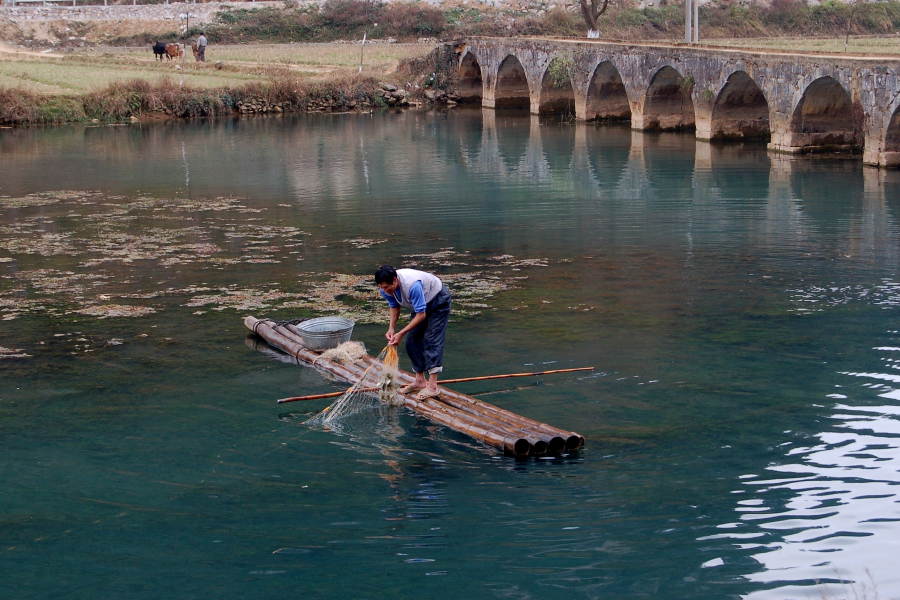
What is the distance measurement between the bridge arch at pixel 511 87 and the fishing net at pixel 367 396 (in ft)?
104

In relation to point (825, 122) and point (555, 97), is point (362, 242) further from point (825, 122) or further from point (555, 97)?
point (555, 97)

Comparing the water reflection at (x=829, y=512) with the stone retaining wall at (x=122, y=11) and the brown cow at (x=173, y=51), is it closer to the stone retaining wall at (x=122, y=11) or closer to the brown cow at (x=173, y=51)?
the brown cow at (x=173, y=51)

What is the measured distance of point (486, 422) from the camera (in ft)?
25.5

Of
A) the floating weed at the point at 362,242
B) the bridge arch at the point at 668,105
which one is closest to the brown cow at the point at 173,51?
the bridge arch at the point at 668,105

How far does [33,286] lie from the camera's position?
42.2 ft

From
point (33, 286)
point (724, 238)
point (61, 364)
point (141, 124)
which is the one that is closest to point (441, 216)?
point (724, 238)

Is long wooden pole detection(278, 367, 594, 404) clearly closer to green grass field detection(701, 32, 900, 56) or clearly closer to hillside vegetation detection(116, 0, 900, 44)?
green grass field detection(701, 32, 900, 56)

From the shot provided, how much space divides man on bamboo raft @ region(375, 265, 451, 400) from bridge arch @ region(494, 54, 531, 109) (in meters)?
31.7

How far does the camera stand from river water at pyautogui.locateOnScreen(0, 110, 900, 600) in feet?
20.0

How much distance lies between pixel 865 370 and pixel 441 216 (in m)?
9.34

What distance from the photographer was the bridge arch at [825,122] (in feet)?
74.6

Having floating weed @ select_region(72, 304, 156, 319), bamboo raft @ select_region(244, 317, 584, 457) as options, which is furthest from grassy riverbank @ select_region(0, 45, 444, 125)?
bamboo raft @ select_region(244, 317, 584, 457)

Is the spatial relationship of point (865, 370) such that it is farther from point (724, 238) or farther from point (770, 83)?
point (770, 83)

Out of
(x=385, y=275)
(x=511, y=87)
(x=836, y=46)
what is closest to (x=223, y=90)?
(x=511, y=87)
